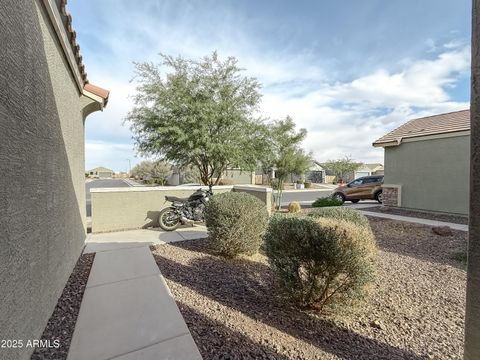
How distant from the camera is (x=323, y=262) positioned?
8.87ft

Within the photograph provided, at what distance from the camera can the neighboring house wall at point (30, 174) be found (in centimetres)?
176

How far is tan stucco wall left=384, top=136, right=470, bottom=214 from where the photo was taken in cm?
880

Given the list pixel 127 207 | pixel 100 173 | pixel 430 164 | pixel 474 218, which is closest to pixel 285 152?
pixel 430 164

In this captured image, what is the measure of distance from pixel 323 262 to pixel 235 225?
222cm

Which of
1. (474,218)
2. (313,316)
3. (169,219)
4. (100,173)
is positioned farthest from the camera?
(100,173)

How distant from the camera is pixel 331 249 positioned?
2658 millimetres

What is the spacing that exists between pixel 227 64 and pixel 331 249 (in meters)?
8.53

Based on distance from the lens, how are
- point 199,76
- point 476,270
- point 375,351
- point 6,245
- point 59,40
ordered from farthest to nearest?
point 199,76 < point 59,40 < point 375,351 < point 6,245 < point 476,270

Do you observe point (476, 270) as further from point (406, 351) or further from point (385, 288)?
point (385, 288)

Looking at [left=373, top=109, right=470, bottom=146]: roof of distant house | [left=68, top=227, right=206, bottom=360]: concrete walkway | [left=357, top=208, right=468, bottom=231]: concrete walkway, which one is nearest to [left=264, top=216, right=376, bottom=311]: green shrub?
[left=68, top=227, right=206, bottom=360]: concrete walkway

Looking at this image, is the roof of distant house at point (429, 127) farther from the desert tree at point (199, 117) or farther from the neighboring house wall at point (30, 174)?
the neighboring house wall at point (30, 174)

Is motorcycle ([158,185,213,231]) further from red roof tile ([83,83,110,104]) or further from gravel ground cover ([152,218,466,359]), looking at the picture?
red roof tile ([83,83,110,104])

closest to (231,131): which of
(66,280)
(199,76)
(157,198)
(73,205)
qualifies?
(199,76)

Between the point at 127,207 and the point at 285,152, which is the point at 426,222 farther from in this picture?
the point at 127,207
